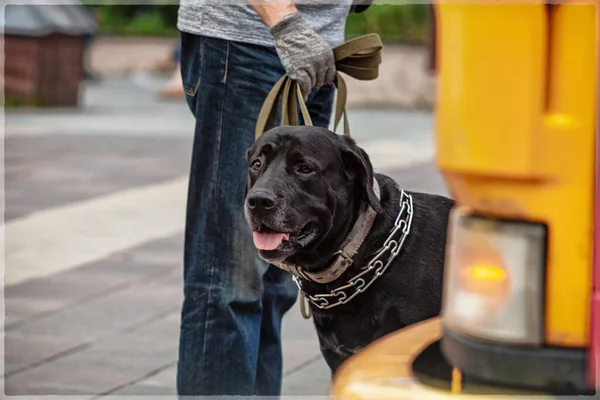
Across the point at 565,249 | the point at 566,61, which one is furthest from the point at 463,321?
the point at 566,61

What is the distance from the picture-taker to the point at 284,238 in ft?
11.0

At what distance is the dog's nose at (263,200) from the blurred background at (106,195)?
4.19 feet

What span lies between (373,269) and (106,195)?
6013 mm

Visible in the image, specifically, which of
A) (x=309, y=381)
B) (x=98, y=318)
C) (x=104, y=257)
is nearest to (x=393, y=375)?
(x=309, y=381)

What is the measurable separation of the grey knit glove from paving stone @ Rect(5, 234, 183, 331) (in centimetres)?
250

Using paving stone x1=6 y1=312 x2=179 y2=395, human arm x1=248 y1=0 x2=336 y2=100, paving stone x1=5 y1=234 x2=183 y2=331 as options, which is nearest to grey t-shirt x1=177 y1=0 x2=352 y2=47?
human arm x1=248 y1=0 x2=336 y2=100

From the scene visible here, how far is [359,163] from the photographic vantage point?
341 centimetres

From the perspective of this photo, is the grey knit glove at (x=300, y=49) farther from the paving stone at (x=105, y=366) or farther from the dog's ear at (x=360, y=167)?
the paving stone at (x=105, y=366)

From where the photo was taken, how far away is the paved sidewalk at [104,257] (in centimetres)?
470

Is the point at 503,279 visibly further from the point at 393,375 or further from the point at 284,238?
the point at 284,238

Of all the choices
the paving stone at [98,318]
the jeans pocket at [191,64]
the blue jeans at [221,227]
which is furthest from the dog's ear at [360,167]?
the paving stone at [98,318]

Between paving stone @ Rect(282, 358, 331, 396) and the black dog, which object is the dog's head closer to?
the black dog

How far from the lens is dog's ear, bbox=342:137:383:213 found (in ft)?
11.0

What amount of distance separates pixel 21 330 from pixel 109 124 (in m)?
10.2
